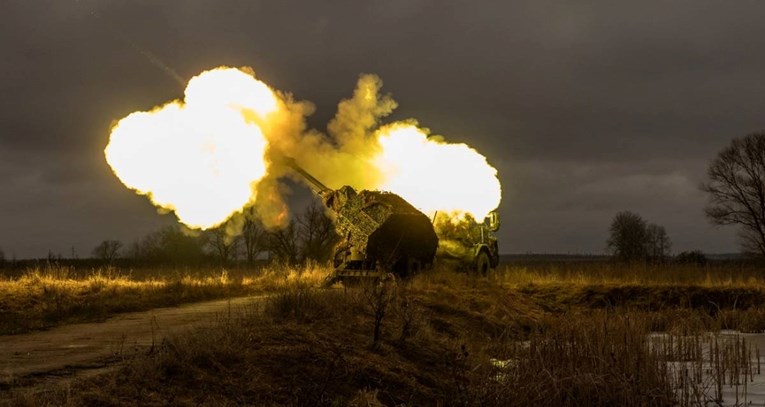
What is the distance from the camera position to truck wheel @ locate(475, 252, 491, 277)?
26.5m

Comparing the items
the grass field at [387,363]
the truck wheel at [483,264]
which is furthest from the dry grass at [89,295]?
the truck wheel at [483,264]

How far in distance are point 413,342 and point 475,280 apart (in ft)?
36.9

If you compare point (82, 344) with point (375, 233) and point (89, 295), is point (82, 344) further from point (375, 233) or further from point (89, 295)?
point (375, 233)

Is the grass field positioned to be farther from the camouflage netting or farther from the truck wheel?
the truck wheel

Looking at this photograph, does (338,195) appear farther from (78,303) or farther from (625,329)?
(625,329)

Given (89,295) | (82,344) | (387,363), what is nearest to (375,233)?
(89,295)

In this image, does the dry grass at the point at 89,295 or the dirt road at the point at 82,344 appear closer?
the dirt road at the point at 82,344

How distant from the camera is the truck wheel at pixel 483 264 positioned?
2647 cm

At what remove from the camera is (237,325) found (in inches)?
471

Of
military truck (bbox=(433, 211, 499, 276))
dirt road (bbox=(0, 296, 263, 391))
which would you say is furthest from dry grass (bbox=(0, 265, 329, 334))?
military truck (bbox=(433, 211, 499, 276))

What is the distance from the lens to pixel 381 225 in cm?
2227

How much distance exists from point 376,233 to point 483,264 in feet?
20.3

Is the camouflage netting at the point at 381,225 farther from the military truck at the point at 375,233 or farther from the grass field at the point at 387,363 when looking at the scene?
the grass field at the point at 387,363

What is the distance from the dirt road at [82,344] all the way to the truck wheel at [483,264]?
38.1ft
